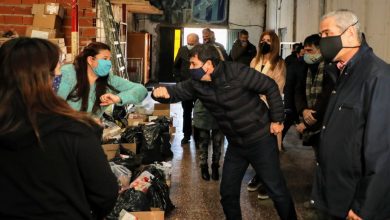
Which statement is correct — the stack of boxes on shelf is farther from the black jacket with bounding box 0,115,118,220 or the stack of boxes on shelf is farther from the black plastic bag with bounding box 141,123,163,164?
the black jacket with bounding box 0,115,118,220

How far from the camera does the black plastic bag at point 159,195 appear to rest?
12.1 ft

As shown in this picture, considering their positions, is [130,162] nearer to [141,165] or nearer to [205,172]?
[141,165]

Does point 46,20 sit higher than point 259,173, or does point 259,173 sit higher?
point 46,20

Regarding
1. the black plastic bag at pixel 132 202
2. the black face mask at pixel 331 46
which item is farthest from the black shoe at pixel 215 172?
the black face mask at pixel 331 46

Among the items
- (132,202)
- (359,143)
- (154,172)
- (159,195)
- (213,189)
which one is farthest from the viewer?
(213,189)

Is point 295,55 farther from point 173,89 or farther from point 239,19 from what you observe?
point 239,19

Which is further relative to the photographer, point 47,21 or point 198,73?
point 47,21

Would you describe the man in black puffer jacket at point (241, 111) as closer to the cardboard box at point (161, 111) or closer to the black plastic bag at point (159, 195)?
the black plastic bag at point (159, 195)

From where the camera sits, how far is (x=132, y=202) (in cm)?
337

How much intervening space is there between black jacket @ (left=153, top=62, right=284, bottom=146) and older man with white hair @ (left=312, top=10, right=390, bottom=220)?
86cm

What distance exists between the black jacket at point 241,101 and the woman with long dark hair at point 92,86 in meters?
0.58

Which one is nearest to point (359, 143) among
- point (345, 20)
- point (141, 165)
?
point (345, 20)

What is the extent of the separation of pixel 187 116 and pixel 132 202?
3.17 meters

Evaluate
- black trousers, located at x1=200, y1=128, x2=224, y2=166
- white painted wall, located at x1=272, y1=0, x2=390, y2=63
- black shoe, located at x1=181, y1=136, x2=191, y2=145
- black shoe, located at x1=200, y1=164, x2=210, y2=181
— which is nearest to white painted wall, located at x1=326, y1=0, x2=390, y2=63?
white painted wall, located at x1=272, y1=0, x2=390, y2=63
